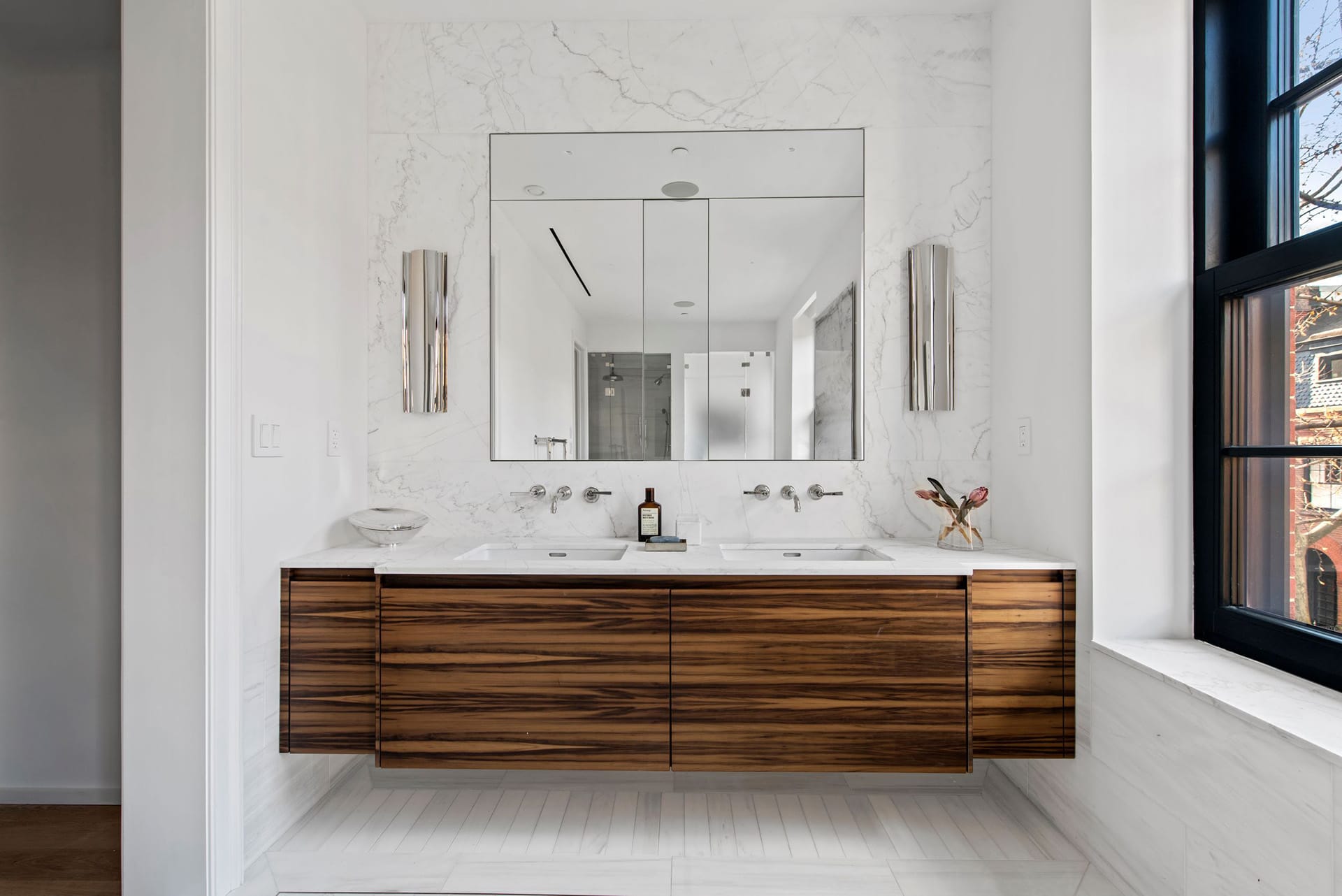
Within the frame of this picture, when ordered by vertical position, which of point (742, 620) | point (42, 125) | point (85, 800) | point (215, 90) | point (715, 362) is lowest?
point (85, 800)

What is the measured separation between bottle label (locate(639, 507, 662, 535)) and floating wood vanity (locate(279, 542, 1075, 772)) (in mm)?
459

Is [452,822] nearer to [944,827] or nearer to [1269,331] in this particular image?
[944,827]

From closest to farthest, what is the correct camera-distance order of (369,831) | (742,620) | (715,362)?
(742,620) < (369,831) < (715,362)

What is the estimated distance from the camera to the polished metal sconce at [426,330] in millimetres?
2293

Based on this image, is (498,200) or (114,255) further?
(498,200)

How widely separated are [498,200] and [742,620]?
1.71m

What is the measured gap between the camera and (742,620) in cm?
176

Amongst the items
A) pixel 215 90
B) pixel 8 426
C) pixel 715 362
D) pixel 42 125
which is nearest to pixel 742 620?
pixel 715 362

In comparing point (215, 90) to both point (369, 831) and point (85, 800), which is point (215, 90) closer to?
point (369, 831)

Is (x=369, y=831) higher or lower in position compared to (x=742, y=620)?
lower

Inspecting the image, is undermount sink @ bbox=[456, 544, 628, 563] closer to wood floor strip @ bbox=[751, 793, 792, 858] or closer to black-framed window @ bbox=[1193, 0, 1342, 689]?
wood floor strip @ bbox=[751, 793, 792, 858]

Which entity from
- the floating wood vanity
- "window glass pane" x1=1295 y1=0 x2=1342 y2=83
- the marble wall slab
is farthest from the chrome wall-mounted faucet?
"window glass pane" x1=1295 y1=0 x2=1342 y2=83

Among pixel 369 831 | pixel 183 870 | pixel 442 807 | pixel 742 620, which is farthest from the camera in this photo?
pixel 442 807

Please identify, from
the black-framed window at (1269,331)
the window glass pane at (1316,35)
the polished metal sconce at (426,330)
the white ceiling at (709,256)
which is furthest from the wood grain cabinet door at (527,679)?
the window glass pane at (1316,35)
